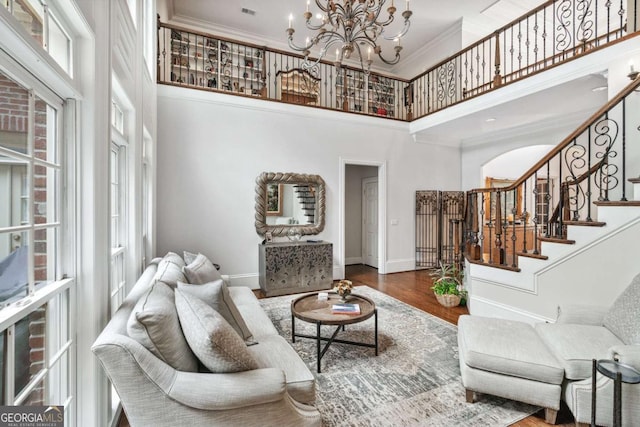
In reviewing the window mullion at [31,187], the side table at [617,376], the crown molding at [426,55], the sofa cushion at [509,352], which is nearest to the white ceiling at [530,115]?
the crown molding at [426,55]

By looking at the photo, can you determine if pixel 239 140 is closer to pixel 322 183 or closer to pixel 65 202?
pixel 322 183

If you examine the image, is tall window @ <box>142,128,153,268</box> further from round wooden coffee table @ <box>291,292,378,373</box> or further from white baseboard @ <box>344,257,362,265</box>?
white baseboard @ <box>344,257,362,265</box>

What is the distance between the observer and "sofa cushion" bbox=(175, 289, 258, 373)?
1.42 meters

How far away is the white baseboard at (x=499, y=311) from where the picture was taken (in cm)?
313

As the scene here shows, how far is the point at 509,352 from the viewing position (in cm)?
202

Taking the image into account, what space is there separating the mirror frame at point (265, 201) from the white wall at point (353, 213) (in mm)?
1960

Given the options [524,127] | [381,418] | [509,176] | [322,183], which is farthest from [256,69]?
Answer: [509,176]

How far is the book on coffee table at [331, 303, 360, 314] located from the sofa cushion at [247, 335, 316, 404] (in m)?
0.70

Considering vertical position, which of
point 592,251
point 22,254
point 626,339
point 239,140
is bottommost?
point 626,339

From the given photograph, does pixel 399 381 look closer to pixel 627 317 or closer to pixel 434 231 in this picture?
pixel 627 317

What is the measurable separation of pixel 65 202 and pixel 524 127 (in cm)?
693

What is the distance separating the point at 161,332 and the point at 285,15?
6.29 metres

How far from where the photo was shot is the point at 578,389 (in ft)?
5.92

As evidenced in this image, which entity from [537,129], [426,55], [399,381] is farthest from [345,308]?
[426,55]
